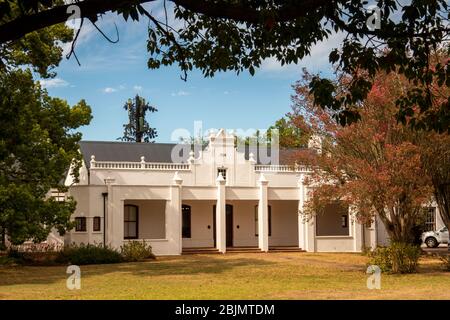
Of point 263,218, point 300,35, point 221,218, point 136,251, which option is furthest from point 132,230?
point 300,35

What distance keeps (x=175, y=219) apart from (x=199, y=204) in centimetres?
379

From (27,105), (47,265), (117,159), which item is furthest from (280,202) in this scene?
(27,105)

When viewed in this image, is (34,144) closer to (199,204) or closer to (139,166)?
(139,166)

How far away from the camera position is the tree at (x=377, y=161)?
21.2 metres

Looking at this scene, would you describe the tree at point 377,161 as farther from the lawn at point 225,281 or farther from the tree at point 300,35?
the tree at point 300,35

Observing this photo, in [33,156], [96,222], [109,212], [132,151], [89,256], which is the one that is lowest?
[89,256]

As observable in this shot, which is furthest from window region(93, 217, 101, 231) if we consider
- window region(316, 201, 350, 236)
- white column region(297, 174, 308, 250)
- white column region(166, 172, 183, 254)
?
window region(316, 201, 350, 236)

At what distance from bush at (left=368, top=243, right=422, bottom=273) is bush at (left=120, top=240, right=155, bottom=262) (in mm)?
12835

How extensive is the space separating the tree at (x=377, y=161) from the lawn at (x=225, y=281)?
8.28 ft

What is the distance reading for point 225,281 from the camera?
764 inches

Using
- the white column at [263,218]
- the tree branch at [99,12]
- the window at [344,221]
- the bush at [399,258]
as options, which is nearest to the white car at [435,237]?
the window at [344,221]

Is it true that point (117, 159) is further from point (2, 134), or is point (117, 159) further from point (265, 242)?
point (2, 134)

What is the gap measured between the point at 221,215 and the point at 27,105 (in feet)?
49.9

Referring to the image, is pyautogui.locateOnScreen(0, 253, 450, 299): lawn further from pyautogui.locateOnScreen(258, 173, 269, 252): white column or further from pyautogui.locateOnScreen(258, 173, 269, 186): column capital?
pyautogui.locateOnScreen(258, 173, 269, 186): column capital
